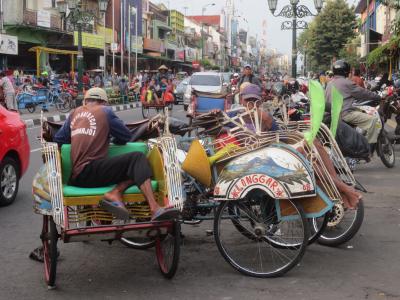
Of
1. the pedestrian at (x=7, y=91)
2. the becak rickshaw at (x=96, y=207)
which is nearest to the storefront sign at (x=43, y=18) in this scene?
the pedestrian at (x=7, y=91)

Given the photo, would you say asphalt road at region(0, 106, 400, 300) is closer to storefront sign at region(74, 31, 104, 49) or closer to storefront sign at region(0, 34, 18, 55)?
storefront sign at region(0, 34, 18, 55)

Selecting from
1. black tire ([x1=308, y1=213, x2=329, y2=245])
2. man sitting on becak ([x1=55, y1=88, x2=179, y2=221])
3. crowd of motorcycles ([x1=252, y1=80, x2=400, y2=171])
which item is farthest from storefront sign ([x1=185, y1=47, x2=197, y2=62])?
man sitting on becak ([x1=55, y1=88, x2=179, y2=221])

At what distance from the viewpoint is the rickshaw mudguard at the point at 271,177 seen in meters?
4.55

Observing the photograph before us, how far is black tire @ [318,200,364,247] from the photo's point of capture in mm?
5371

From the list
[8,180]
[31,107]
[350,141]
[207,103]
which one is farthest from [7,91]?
[350,141]

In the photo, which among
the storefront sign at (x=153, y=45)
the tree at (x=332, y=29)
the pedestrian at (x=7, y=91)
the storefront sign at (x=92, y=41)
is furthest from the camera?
the storefront sign at (x=153, y=45)

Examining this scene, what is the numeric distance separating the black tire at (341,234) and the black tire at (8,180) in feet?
13.0

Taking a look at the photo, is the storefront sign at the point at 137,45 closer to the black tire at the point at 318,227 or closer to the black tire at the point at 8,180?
the black tire at the point at 8,180

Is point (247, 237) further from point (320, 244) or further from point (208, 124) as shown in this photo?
point (208, 124)

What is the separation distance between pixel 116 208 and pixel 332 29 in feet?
164

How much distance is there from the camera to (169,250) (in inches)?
184

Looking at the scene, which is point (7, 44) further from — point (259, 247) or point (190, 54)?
point (190, 54)

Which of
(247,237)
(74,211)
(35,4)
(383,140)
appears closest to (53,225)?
(74,211)

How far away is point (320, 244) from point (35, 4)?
31786 millimetres
